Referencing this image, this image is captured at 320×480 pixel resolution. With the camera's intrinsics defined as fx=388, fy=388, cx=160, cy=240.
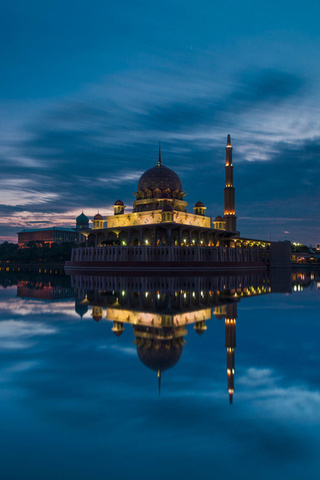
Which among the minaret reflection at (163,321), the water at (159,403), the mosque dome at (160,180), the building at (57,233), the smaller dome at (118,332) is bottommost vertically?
the water at (159,403)

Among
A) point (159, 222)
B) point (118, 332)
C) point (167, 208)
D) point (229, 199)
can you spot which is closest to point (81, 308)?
point (118, 332)

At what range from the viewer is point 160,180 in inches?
2298

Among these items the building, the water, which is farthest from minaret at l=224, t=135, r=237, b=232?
the building

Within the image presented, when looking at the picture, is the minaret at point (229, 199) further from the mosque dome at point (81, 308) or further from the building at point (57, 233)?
the building at point (57, 233)

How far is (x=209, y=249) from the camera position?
50906mm

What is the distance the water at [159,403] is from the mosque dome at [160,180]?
49.9m

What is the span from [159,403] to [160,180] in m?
54.9

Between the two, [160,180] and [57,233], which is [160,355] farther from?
[57,233]

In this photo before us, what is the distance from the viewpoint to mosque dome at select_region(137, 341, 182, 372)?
6191 mm

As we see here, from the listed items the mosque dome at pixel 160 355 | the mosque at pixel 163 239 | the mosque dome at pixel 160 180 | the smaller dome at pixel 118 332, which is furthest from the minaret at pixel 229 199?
the mosque dome at pixel 160 355

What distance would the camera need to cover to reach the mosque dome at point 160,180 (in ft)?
191

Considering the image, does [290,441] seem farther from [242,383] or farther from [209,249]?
[209,249]

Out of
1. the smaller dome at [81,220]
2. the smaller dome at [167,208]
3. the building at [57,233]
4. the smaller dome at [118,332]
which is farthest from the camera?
Result: the smaller dome at [81,220]

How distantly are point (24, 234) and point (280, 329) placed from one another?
14181 cm
